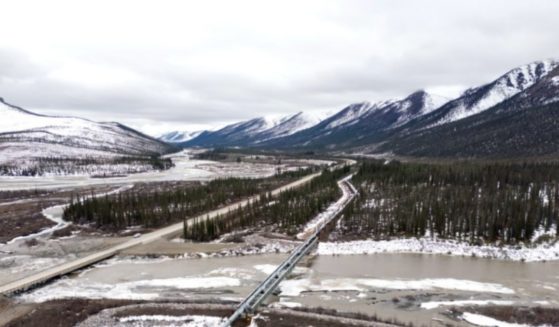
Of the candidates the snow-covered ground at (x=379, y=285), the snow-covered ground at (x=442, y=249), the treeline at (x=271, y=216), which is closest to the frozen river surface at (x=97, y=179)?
the treeline at (x=271, y=216)

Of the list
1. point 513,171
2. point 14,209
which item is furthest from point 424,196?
point 14,209

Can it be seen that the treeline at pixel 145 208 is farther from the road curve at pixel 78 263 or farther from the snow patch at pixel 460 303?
the snow patch at pixel 460 303

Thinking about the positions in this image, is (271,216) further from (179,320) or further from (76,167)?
(76,167)

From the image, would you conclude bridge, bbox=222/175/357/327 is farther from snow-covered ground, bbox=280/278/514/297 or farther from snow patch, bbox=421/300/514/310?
snow patch, bbox=421/300/514/310

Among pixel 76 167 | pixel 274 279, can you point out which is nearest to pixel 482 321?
pixel 274 279

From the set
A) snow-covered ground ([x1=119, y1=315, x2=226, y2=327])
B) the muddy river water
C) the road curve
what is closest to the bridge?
the muddy river water

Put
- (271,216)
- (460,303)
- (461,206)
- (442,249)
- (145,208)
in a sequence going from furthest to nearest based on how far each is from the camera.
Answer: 1. (145,208)
2. (271,216)
3. (461,206)
4. (442,249)
5. (460,303)

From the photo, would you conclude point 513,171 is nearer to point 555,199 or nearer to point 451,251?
point 555,199
